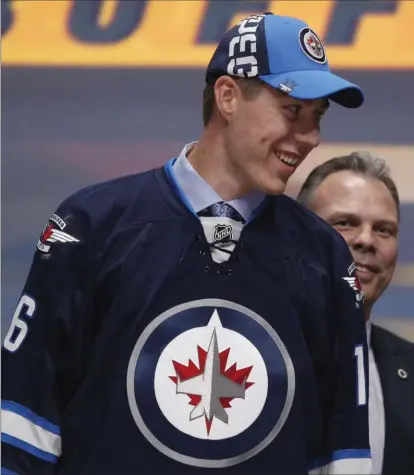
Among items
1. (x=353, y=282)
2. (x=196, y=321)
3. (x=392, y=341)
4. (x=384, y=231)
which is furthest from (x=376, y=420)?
(x=196, y=321)

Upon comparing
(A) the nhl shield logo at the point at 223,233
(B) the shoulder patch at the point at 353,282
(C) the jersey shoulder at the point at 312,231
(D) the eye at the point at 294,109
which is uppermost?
(D) the eye at the point at 294,109

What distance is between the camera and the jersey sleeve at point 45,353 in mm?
1306

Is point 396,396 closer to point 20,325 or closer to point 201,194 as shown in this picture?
point 201,194

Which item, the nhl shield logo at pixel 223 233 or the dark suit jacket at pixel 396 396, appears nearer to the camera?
the nhl shield logo at pixel 223 233

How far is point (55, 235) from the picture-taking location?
4.34ft

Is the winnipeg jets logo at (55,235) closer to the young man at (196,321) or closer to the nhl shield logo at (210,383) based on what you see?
the young man at (196,321)

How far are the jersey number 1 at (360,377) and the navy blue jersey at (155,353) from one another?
57 millimetres

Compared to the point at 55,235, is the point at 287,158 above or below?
above

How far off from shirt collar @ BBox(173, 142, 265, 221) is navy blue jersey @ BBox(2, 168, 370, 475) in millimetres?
22

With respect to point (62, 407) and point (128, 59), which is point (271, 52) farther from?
point (128, 59)

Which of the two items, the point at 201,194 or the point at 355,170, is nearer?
the point at 201,194

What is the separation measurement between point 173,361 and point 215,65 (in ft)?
1.19

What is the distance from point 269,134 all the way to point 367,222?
0.50m

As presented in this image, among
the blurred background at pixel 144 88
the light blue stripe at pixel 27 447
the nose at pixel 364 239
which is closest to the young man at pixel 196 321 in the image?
the light blue stripe at pixel 27 447
